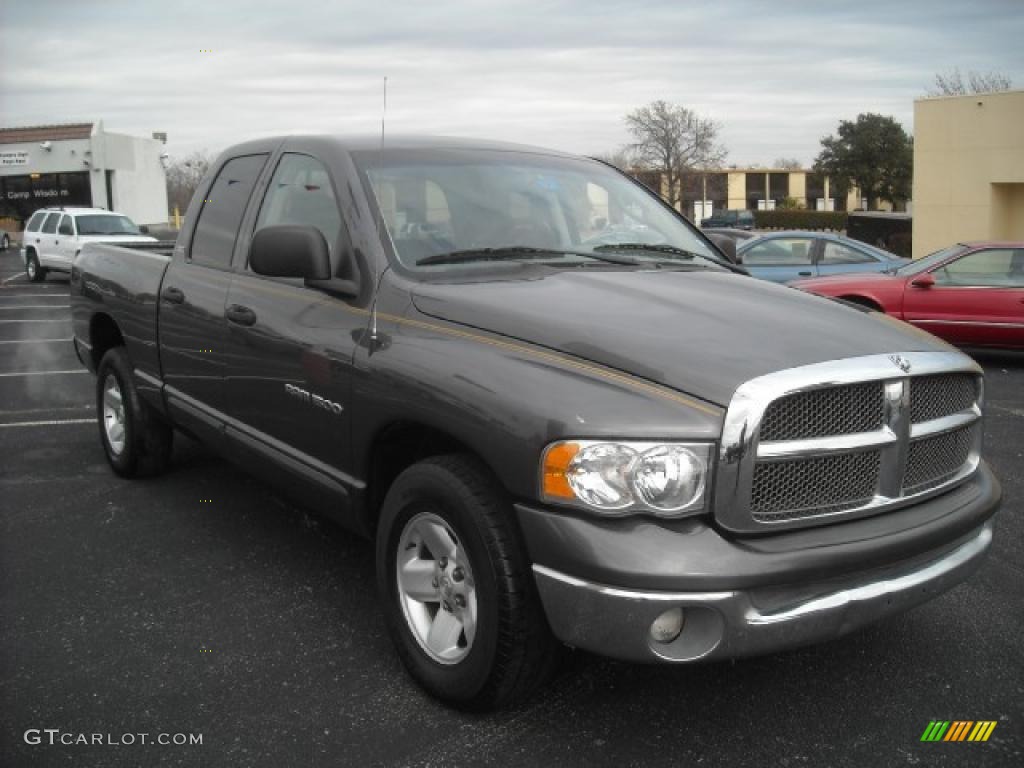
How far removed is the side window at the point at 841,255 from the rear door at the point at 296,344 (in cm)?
1084

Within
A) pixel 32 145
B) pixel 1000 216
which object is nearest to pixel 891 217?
pixel 1000 216

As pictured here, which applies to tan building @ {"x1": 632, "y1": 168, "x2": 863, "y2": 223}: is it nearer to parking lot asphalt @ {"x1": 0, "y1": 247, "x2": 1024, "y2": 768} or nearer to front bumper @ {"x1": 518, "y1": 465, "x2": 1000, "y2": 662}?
parking lot asphalt @ {"x1": 0, "y1": 247, "x2": 1024, "y2": 768}

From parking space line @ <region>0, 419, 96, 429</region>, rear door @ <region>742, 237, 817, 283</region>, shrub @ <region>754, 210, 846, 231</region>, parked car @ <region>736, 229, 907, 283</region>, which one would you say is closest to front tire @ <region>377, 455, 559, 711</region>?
parking space line @ <region>0, 419, 96, 429</region>

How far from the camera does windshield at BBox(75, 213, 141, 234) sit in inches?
903

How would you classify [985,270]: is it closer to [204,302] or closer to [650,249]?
[650,249]

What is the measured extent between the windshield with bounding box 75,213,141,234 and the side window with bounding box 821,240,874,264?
15911 millimetres

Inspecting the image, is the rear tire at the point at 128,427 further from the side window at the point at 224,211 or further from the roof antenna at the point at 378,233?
the roof antenna at the point at 378,233

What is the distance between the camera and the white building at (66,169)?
145 ft

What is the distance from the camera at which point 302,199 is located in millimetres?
4254

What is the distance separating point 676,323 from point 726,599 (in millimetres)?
897

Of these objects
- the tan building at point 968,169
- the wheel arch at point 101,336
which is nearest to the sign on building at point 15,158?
the tan building at point 968,169

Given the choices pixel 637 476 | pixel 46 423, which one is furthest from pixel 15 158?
pixel 637 476

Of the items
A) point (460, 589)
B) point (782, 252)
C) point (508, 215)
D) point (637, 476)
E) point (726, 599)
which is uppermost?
point (508, 215)

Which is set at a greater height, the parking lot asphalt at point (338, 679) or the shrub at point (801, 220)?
the shrub at point (801, 220)
